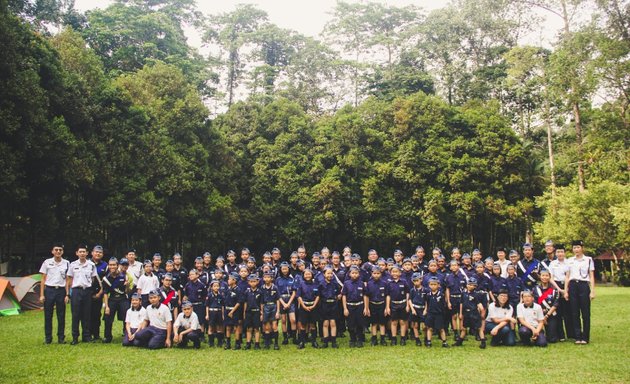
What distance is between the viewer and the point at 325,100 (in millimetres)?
41219

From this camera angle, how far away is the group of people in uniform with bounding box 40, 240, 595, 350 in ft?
33.7

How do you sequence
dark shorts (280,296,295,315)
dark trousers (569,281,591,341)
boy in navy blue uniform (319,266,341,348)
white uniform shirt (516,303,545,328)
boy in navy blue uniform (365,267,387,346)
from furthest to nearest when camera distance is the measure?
1. dark shorts (280,296,295,315)
2. boy in navy blue uniform (365,267,387,346)
3. boy in navy blue uniform (319,266,341,348)
4. white uniform shirt (516,303,545,328)
5. dark trousers (569,281,591,341)

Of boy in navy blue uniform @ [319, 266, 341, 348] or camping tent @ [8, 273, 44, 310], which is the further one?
camping tent @ [8, 273, 44, 310]

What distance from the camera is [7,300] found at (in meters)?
17.0

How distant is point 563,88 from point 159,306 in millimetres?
21418

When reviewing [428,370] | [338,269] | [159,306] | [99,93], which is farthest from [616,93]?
[99,93]

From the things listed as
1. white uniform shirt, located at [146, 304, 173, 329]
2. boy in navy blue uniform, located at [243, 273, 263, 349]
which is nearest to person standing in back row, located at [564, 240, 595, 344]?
boy in navy blue uniform, located at [243, 273, 263, 349]

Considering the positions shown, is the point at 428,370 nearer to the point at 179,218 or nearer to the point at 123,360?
the point at 123,360

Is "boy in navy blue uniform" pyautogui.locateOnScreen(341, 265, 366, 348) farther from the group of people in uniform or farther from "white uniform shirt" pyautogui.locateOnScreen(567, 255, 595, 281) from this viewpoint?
"white uniform shirt" pyautogui.locateOnScreen(567, 255, 595, 281)

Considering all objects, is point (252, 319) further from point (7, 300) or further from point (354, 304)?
point (7, 300)

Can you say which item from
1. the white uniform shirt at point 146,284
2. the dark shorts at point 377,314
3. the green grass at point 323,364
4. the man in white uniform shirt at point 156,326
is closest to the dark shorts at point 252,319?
the green grass at point 323,364

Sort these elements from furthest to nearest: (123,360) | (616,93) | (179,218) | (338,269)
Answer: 1. (179,218)
2. (616,93)
3. (338,269)
4. (123,360)

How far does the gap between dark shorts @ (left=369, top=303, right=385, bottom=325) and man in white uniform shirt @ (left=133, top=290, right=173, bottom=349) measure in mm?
3881

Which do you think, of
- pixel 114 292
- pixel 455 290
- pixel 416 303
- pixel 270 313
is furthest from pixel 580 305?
pixel 114 292
